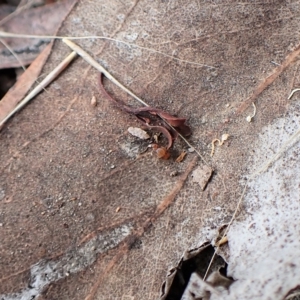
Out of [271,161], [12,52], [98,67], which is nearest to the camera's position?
[271,161]

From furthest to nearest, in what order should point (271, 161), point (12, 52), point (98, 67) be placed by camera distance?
1. point (12, 52)
2. point (98, 67)
3. point (271, 161)

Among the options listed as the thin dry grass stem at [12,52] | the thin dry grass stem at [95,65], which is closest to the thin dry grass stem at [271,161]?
the thin dry grass stem at [95,65]

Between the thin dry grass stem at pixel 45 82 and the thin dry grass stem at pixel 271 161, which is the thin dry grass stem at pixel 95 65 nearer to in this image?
the thin dry grass stem at pixel 45 82

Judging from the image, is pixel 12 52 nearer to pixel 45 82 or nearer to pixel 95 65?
pixel 45 82

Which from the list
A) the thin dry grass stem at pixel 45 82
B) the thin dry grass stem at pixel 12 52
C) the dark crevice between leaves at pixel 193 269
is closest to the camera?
the dark crevice between leaves at pixel 193 269

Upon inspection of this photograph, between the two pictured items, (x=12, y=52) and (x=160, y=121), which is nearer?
(x=160, y=121)

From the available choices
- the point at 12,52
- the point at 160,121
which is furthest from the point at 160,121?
the point at 12,52
